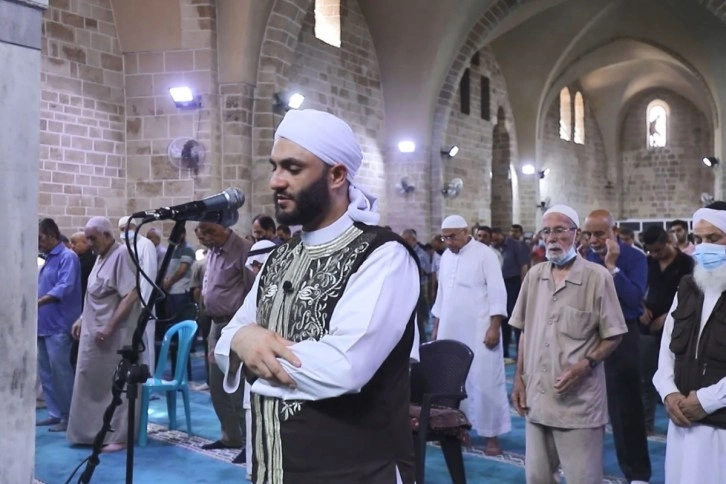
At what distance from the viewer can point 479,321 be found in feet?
A: 17.3

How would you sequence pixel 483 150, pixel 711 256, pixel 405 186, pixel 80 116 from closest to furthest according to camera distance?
pixel 711 256
pixel 80 116
pixel 405 186
pixel 483 150

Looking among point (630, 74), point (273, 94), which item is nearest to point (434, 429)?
point (273, 94)

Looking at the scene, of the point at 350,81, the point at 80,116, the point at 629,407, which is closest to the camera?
the point at 629,407

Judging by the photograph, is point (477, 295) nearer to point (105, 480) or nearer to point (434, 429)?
point (434, 429)

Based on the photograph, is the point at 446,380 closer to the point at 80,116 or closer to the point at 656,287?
the point at 656,287

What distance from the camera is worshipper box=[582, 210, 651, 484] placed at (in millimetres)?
4188

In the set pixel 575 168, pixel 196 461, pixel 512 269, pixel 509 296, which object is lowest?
pixel 196 461

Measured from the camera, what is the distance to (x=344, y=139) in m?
1.73

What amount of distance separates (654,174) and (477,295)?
76.4ft

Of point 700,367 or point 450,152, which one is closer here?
point 700,367

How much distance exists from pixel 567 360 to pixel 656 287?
93.2 inches

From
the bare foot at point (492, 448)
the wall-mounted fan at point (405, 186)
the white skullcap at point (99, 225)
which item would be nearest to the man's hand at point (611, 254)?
the bare foot at point (492, 448)

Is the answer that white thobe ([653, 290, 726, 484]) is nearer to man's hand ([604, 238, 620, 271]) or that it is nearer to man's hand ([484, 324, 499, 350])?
man's hand ([604, 238, 620, 271])

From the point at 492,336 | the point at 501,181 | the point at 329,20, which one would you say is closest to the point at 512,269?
the point at 492,336
